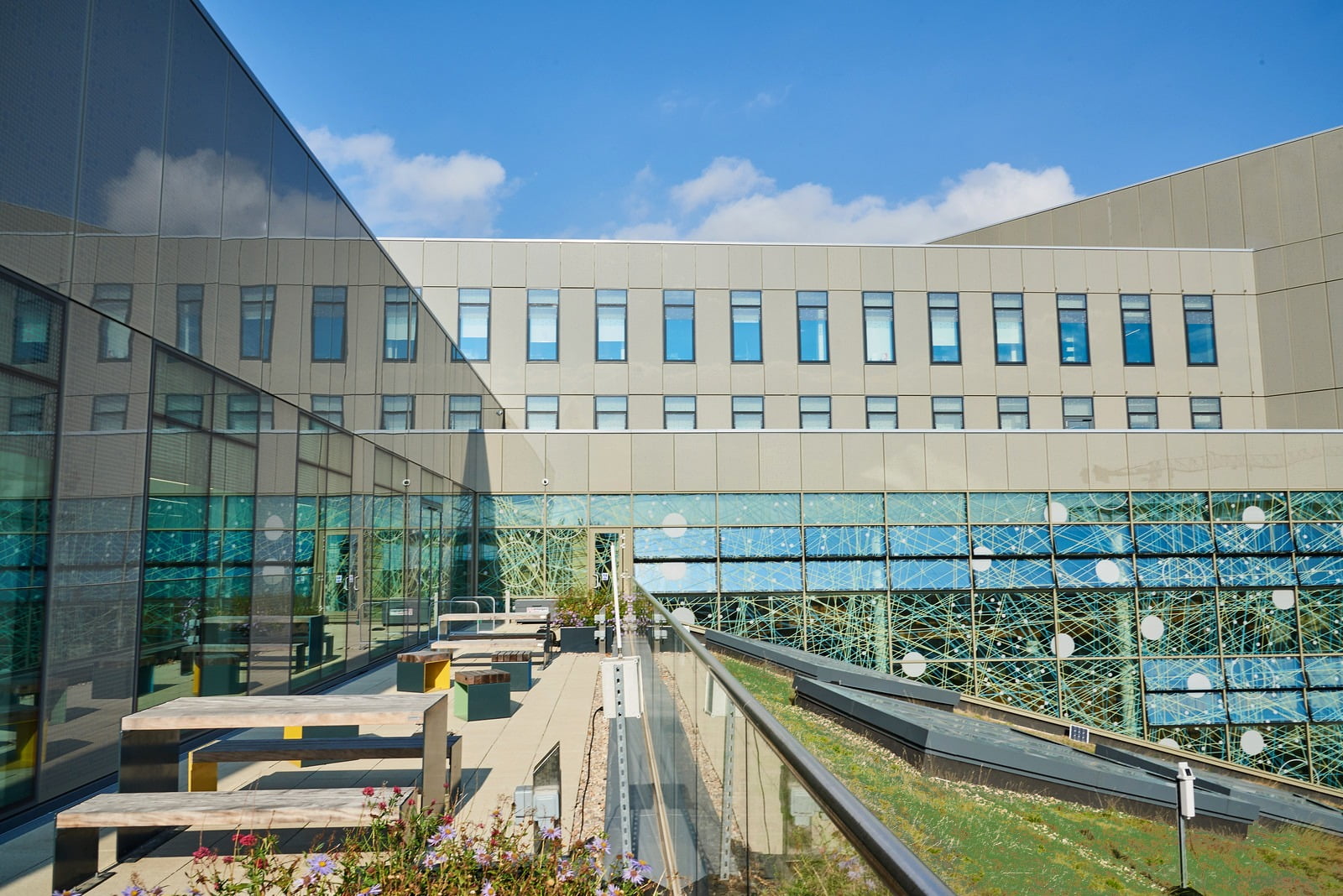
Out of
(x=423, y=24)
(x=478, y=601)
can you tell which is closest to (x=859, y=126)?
(x=423, y=24)

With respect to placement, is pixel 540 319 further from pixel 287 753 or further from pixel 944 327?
pixel 287 753

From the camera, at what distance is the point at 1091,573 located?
24.7m

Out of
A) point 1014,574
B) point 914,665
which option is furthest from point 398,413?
point 1014,574

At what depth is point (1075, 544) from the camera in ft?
81.2

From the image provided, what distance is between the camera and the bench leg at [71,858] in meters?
5.25

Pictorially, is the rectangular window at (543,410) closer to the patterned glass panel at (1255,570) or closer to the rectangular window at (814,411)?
the rectangular window at (814,411)

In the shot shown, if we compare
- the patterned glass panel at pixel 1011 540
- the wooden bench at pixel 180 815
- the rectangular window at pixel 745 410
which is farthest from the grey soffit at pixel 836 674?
the wooden bench at pixel 180 815

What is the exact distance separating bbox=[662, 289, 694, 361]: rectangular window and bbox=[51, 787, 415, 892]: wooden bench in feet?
77.4

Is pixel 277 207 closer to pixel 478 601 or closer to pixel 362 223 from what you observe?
pixel 362 223

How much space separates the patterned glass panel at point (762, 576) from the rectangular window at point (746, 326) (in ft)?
23.0

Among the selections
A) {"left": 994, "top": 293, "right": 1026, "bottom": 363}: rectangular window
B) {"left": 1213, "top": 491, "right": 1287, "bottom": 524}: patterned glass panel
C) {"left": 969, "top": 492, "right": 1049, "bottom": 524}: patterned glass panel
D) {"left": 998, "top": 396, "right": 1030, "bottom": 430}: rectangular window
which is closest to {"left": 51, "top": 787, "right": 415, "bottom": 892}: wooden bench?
{"left": 969, "top": 492, "right": 1049, "bottom": 524}: patterned glass panel

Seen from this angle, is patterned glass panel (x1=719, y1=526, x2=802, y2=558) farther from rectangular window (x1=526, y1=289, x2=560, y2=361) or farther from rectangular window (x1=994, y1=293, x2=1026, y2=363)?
rectangular window (x1=994, y1=293, x2=1026, y2=363)

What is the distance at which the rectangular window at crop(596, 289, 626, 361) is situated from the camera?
28.4 meters

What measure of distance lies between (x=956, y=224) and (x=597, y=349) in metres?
113
